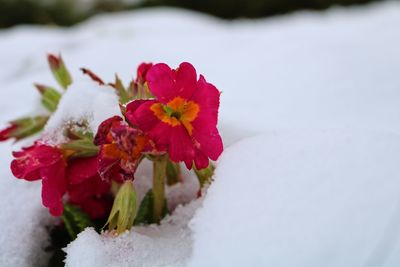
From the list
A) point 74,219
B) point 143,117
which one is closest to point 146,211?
point 74,219

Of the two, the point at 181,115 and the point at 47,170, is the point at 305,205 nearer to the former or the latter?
the point at 181,115

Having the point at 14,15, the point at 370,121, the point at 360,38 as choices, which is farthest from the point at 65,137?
the point at 14,15

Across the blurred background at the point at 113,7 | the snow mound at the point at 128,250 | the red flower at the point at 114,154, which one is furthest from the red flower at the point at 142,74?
the blurred background at the point at 113,7

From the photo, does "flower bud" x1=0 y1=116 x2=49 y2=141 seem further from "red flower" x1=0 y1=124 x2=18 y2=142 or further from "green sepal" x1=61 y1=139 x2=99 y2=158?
"green sepal" x1=61 y1=139 x2=99 y2=158

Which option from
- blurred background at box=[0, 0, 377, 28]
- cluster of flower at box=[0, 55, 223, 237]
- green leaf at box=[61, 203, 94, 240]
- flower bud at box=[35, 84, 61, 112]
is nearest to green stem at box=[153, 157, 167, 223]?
cluster of flower at box=[0, 55, 223, 237]

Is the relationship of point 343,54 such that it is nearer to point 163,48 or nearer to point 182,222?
point 163,48
